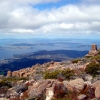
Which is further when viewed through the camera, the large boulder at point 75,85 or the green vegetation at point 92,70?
the green vegetation at point 92,70

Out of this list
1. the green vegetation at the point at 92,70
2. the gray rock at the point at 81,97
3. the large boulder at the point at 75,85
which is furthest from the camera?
the green vegetation at the point at 92,70

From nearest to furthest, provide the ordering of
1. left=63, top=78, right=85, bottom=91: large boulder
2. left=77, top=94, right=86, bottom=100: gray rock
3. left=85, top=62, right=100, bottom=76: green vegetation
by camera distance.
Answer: left=77, top=94, right=86, bottom=100: gray rock
left=63, top=78, right=85, bottom=91: large boulder
left=85, top=62, right=100, bottom=76: green vegetation

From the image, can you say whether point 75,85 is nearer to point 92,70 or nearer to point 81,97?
point 81,97

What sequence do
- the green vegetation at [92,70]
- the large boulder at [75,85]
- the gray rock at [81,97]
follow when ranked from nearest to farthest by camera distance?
the gray rock at [81,97] < the large boulder at [75,85] < the green vegetation at [92,70]

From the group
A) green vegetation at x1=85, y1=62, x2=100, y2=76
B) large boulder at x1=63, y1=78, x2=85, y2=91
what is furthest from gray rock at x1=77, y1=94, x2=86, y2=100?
green vegetation at x1=85, y1=62, x2=100, y2=76

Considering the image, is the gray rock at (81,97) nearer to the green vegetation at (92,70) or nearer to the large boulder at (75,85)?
the large boulder at (75,85)

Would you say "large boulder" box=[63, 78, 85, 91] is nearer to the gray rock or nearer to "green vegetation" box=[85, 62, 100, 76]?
the gray rock

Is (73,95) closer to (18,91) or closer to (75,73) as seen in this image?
(18,91)

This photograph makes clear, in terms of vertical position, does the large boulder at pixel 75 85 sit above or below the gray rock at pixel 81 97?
above

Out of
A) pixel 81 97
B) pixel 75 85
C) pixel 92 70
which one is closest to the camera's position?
pixel 81 97

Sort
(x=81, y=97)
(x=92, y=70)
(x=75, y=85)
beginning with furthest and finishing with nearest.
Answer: (x=92, y=70)
(x=75, y=85)
(x=81, y=97)

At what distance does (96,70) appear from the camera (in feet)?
94.8

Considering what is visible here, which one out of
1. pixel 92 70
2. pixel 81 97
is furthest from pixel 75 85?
pixel 92 70

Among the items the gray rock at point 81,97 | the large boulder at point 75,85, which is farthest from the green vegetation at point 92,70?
the gray rock at point 81,97
